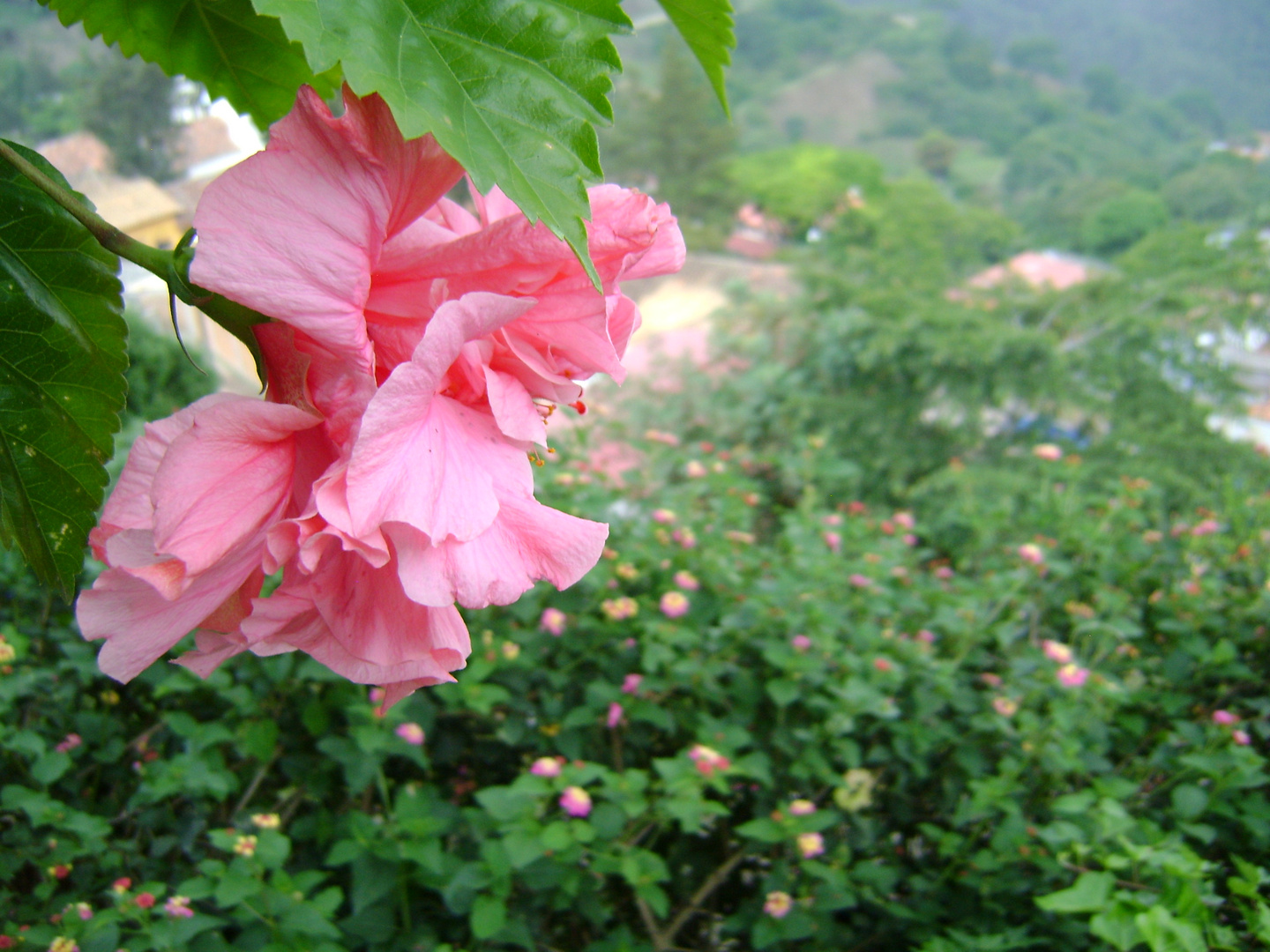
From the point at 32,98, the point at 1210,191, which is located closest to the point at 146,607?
the point at 32,98

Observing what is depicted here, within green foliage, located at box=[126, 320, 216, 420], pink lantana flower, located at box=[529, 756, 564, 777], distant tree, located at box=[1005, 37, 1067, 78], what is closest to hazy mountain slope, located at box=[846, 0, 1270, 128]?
distant tree, located at box=[1005, 37, 1067, 78]

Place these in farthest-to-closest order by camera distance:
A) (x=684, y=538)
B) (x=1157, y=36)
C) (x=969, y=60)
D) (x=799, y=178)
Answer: (x=1157, y=36)
(x=969, y=60)
(x=799, y=178)
(x=684, y=538)

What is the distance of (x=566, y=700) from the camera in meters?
1.24

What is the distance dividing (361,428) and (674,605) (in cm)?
98

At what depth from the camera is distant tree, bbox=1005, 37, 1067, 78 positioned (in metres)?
42.6

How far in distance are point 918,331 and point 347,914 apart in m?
4.91

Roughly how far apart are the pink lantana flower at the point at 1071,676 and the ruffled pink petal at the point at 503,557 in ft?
3.58

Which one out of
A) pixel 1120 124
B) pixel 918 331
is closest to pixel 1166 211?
pixel 1120 124

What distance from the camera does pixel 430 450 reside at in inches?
12.2

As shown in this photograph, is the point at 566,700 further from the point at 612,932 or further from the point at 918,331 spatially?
the point at 918,331

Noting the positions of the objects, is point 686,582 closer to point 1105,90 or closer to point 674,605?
point 674,605

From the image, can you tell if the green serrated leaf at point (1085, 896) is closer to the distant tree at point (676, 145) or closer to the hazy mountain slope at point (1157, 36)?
the distant tree at point (676, 145)

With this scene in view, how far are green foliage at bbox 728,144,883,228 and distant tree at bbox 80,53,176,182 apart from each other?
15.4m

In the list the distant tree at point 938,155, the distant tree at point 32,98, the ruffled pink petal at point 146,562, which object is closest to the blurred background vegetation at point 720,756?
the ruffled pink petal at point 146,562
